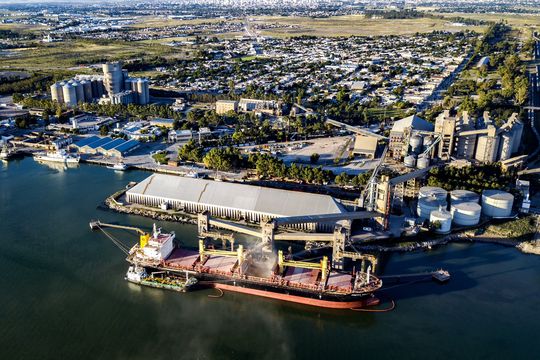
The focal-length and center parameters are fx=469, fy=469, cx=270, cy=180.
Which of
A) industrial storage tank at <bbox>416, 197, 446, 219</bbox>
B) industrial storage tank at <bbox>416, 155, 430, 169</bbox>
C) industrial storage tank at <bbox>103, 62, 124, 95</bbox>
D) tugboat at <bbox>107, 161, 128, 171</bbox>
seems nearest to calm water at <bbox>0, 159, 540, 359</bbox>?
industrial storage tank at <bbox>416, 197, 446, 219</bbox>

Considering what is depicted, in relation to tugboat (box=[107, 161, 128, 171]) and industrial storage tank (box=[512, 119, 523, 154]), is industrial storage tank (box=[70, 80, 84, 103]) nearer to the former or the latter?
tugboat (box=[107, 161, 128, 171])

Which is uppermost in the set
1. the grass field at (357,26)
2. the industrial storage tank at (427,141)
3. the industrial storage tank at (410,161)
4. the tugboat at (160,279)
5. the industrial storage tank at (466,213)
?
the grass field at (357,26)

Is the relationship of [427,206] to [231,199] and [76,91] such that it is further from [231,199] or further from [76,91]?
[76,91]

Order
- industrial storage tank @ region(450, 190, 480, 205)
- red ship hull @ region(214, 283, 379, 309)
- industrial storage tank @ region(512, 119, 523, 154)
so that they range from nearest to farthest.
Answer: red ship hull @ region(214, 283, 379, 309) → industrial storage tank @ region(450, 190, 480, 205) → industrial storage tank @ region(512, 119, 523, 154)

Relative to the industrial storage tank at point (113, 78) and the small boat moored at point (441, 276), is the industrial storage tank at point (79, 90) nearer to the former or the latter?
the industrial storage tank at point (113, 78)

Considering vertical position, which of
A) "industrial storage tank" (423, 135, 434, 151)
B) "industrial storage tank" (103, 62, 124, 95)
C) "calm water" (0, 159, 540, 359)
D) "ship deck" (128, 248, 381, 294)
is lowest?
"calm water" (0, 159, 540, 359)

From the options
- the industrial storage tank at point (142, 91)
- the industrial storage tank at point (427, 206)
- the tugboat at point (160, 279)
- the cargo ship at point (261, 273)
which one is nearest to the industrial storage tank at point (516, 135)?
the industrial storage tank at point (427, 206)

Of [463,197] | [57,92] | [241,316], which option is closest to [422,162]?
[463,197]
